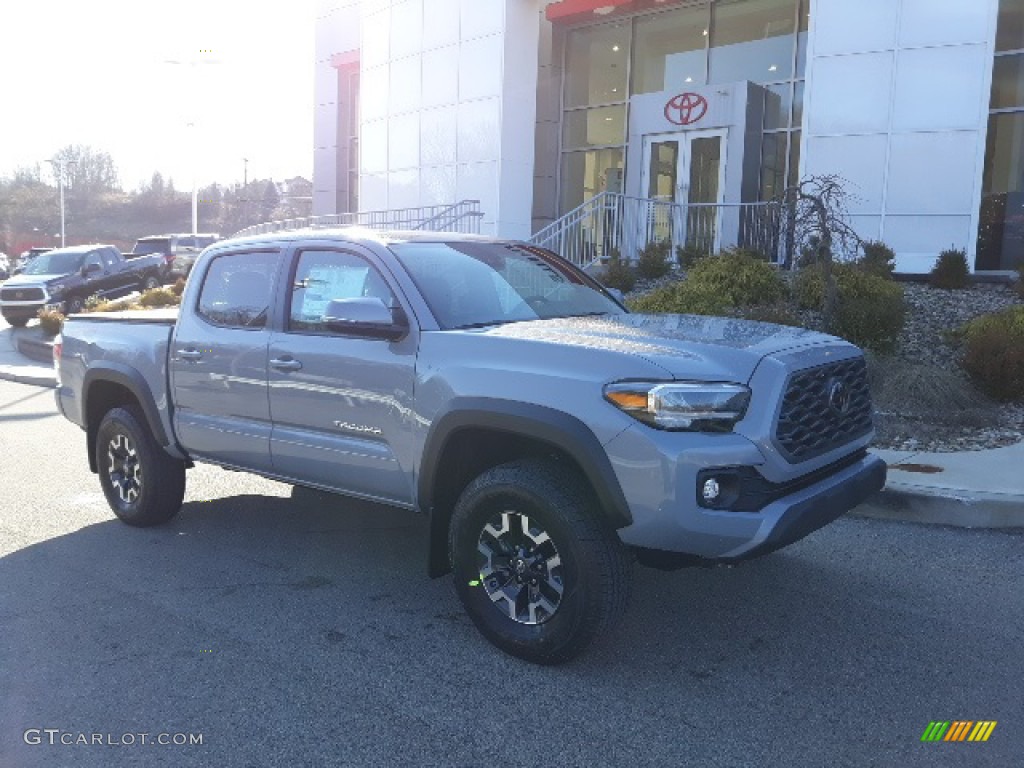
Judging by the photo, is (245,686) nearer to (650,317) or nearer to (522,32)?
(650,317)

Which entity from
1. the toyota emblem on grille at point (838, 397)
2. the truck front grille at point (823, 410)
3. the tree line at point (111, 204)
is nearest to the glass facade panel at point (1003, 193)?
the truck front grille at point (823, 410)

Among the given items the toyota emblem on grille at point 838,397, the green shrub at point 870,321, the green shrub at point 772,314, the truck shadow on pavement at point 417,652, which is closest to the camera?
the truck shadow on pavement at point 417,652

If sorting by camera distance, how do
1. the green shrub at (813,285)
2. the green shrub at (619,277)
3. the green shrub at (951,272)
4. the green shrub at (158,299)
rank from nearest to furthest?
the green shrub at (813,285) → the green shrub at (951,272) → the green shrub at (619,277) → the green shrub at (158,299)

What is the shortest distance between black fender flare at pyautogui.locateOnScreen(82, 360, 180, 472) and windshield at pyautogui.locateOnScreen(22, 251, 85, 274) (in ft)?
56.9

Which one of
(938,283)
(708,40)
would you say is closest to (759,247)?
(938,283)

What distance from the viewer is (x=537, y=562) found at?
377 cm

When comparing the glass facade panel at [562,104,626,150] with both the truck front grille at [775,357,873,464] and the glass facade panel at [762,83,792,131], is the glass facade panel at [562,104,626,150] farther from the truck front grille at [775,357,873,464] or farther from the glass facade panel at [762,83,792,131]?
the truck front grille at [775,357,873,464]

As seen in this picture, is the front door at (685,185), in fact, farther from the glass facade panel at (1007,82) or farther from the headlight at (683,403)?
the headlight at (683,403)

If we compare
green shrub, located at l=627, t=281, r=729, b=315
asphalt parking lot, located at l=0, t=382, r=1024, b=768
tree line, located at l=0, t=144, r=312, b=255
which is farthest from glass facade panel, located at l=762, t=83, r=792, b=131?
tree line, located at l=0, t=144, r=312, b=255

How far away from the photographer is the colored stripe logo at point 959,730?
10.5 feet

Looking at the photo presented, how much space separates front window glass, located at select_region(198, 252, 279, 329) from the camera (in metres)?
5.00

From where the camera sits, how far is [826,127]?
1695 cm

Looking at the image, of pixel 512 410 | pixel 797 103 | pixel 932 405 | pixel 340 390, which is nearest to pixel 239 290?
pixel 340 390

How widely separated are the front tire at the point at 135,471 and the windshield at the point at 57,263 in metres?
17.3
